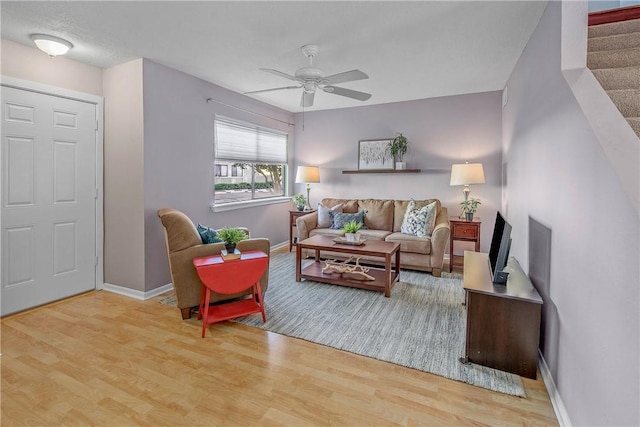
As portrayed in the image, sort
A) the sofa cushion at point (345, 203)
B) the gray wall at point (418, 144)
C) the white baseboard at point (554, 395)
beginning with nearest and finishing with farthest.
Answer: the white baseboard at point (554, 395), the gray wall at point (418, 144), the sofa cushion at point (345, 203)

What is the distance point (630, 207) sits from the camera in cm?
103

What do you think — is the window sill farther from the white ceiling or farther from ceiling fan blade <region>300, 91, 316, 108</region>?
ceiling fan blade <region>300, 91, 316, 108</region>

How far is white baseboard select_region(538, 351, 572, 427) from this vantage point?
1570 millimetres

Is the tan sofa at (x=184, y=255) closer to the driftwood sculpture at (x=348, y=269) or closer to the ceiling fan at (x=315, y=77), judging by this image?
the driftwood sculpture at (x=348, y=269)

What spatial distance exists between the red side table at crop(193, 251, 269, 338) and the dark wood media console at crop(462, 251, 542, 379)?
5.53ft

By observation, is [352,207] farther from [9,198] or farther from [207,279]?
[9,198]

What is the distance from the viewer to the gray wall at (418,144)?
4590 millimetres

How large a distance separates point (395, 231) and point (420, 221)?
54cm

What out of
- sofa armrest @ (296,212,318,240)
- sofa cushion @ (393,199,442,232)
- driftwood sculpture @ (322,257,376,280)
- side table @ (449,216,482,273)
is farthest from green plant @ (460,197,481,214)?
sofa armrest @ (296,212,318,240)

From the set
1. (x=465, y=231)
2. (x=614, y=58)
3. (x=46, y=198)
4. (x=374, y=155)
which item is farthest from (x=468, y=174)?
(x=46, y=198)

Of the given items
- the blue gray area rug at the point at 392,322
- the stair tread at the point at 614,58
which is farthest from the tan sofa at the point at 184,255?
the stair tread at the point at 614,58

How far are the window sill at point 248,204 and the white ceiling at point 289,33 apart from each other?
1660mm

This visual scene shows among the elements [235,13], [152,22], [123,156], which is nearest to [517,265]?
[235,13]

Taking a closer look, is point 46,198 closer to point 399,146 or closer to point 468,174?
point 399,146
